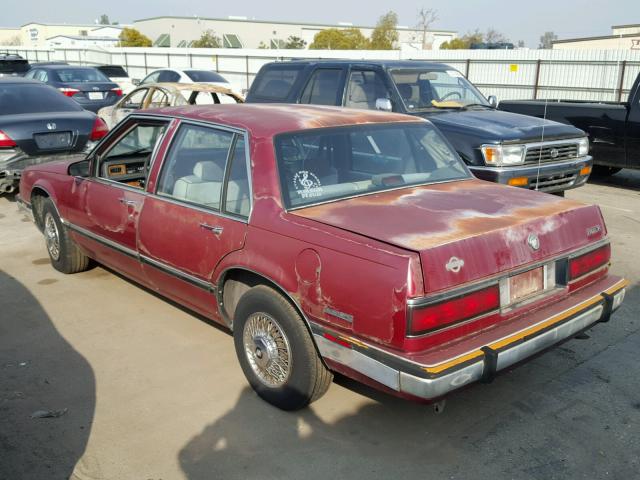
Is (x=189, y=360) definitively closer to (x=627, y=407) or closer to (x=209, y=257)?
(x=209, y=257)

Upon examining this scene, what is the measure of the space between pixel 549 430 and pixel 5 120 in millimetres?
7701

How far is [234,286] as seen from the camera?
3.98m

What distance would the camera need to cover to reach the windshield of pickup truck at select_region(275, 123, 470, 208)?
12.5 ft

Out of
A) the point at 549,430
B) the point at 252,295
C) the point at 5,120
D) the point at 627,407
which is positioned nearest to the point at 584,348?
the point at 627,407

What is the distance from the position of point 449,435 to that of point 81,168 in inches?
142

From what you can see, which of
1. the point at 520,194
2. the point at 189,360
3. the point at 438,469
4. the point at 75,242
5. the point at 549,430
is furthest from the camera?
the point at 75,242

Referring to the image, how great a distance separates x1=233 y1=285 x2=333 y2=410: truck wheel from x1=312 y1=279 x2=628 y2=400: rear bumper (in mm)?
172

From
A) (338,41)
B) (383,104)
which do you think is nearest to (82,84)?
(383,104)

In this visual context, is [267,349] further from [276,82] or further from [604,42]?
[604,42]

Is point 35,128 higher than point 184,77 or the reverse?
the reverse

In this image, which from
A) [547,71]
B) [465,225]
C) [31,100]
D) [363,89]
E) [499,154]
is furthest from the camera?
[547,71]

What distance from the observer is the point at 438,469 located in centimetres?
320

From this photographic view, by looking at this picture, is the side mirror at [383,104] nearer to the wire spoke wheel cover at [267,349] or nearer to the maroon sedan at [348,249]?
the maroon sedan at [348,249]

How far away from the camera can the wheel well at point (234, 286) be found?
382cm
